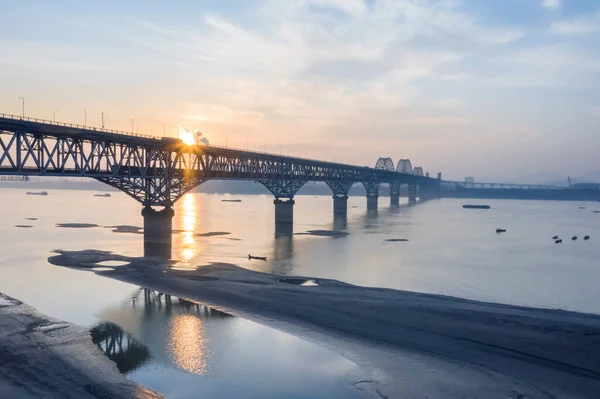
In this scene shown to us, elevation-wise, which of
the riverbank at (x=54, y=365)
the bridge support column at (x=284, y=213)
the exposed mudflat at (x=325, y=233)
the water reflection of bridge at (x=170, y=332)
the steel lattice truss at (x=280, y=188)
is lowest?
the exposed mudflat at (x=325, y=233)

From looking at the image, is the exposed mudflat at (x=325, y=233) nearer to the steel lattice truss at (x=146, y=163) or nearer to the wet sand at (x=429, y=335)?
the steel lattice truss at (x=146, y=163)

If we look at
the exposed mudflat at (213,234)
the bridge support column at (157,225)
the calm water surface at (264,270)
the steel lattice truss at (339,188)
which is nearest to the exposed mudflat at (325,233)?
the calm water surface at (264,270)

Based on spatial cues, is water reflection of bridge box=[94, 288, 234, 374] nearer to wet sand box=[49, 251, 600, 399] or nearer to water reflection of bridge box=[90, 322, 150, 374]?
water reflection of bridge box=[90, 322, 150, 374]

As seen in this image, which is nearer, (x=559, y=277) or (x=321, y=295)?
(x=321, y=295)

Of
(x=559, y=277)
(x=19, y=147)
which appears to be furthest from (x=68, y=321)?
(x=559, y=277)

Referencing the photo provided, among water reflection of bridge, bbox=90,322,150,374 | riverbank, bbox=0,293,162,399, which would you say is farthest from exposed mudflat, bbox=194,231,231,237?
water reflection of bridge, bbox=90,322,150,374

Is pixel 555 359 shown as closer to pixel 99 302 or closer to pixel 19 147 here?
pixel 99 302
